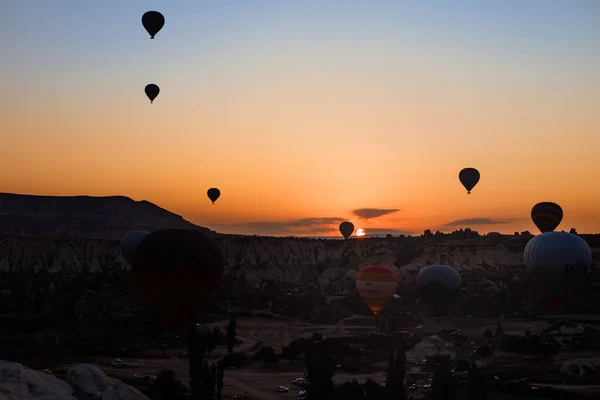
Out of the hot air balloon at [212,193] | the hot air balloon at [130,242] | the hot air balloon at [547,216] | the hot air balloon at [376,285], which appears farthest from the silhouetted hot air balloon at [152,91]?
the hot air balloon at [547,216]

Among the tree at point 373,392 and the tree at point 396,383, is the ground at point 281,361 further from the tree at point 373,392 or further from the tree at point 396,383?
the tree at point 396,383

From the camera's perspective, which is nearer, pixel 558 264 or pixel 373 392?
pixel 373 392

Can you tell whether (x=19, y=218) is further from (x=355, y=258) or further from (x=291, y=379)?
(x=291, y=379)

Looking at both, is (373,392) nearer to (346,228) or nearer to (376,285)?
(376,285)

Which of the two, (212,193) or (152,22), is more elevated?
(152,22)

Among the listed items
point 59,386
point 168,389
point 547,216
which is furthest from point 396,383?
point 547,216

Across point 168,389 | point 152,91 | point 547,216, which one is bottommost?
point 168,389

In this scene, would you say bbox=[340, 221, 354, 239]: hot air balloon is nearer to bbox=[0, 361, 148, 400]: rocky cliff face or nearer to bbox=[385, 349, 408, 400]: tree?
bbox=[385, 349, 408, 400]: tree

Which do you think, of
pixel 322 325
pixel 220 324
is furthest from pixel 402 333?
pixel 220 324

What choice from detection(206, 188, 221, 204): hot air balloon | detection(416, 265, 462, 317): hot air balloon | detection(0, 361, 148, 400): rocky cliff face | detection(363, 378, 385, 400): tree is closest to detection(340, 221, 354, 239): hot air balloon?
detection(206, 188, 221, 204): hot air balloon
